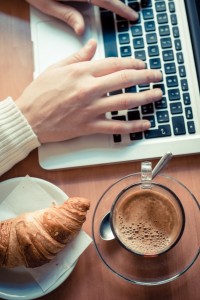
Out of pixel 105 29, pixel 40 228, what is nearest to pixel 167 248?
pixel 40 228

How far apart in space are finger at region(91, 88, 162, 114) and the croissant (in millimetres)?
166

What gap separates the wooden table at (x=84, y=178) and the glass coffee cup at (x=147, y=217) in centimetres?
6

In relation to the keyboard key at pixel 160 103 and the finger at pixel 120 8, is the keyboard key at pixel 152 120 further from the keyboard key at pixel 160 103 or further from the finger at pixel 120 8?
the finger at pixel 120 8

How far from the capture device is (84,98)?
0.70m

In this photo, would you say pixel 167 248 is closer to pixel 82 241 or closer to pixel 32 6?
pixel 82 241

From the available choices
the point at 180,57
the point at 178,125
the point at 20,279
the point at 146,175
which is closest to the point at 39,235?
the point at 20,279

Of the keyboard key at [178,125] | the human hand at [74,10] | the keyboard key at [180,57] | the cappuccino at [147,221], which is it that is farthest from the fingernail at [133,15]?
the cappuccino at [147,221]

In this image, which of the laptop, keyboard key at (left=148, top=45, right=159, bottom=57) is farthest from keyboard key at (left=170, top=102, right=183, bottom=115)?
keyboard key at (left=148, top=45, right=159, bottom=57)

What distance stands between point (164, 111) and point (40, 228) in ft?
0.96

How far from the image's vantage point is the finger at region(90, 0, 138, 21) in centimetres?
74

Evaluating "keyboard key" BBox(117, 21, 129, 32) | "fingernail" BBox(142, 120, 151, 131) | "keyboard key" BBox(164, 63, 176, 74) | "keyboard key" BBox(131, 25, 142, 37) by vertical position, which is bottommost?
"fingernail" BBox(142, 120, 151, 131)

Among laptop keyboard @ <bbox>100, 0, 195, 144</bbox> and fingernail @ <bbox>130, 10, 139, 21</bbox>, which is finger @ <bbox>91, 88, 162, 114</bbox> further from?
fingernail @ <bbox>130, 10, 139, 21</bbox>

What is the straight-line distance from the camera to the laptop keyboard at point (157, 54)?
2.29 ft

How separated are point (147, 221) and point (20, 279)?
23 centimetres
